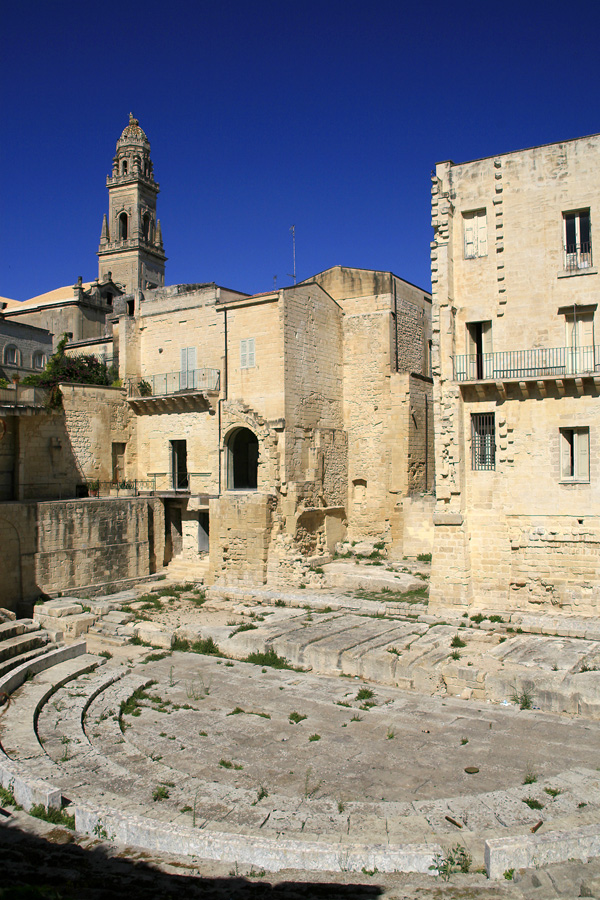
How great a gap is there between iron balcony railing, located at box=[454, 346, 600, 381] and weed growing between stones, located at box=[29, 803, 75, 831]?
12.3 m

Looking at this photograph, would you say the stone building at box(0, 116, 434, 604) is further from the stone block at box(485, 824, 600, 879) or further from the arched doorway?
the stone block at box(485, 824, 600, 879)

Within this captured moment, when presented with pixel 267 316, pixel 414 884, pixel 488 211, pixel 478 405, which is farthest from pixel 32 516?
pixel 414 884

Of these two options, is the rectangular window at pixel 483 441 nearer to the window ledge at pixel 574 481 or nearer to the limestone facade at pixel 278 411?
the window ledge at pixel 574 481

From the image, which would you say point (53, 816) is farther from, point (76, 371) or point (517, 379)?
point (76, 371)

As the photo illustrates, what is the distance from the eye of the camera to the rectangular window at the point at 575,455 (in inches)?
591

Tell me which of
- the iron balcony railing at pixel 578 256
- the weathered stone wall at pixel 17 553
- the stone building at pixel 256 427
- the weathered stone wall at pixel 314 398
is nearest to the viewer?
the iron balcony railing at pixel 578 256

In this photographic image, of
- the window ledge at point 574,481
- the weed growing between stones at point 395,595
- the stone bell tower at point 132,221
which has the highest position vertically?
the stone bell tower at point 132,221

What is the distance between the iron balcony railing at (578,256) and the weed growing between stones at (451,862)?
42.3ft

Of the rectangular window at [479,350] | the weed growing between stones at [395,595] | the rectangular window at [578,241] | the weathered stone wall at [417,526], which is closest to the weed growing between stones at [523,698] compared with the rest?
the weed growing between stones at [395,595]

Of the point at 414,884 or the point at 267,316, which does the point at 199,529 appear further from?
the point at 414,884

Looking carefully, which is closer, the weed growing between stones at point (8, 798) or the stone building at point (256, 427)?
the weed growing between stones at point (8, 798)

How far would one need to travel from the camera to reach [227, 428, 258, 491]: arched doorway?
22.4 meters

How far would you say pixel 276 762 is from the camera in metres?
8.75

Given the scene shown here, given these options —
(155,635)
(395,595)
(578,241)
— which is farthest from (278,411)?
(578,241)
